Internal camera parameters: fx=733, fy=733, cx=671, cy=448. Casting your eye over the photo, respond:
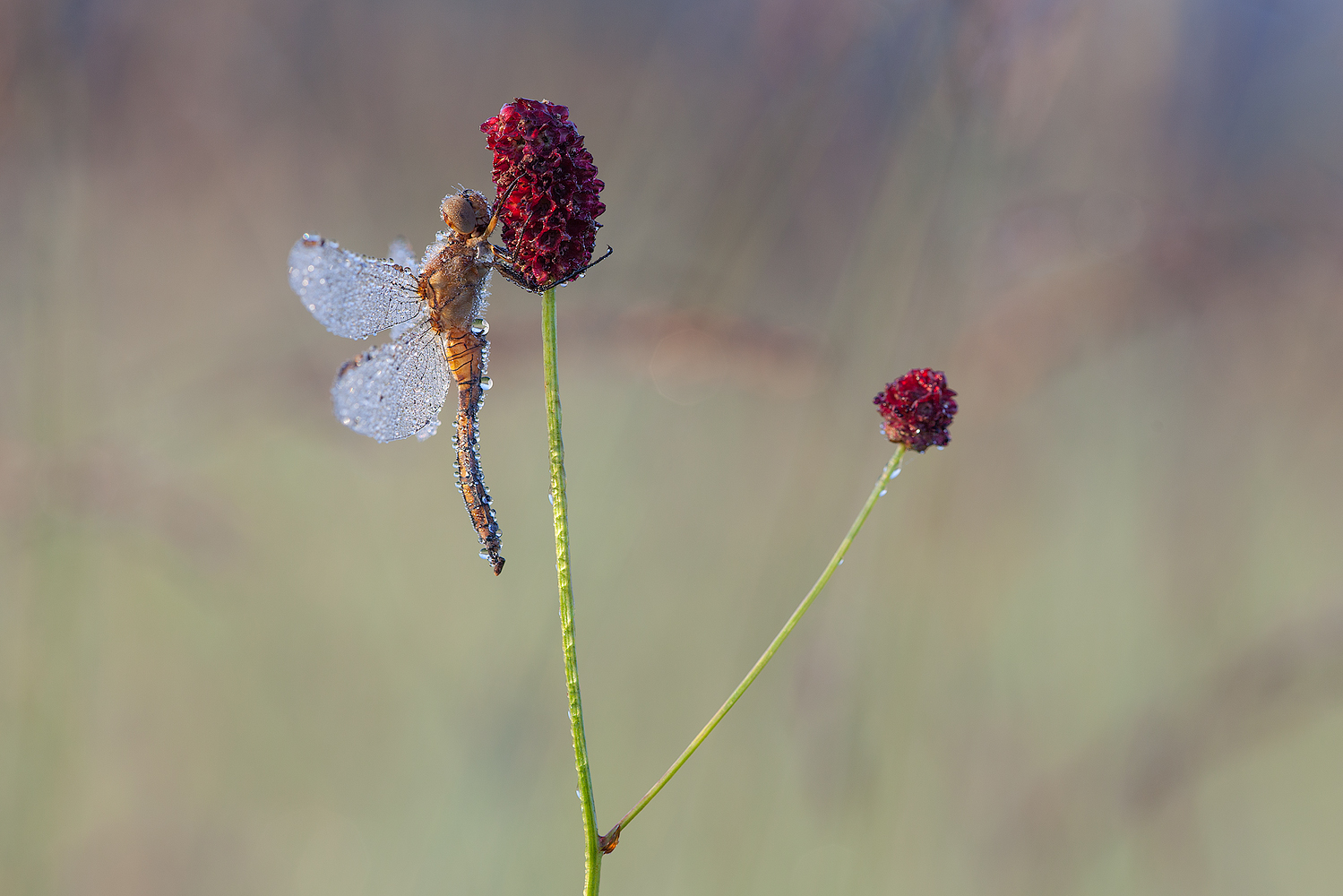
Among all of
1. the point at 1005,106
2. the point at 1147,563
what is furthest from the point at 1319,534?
the point at 1005,106

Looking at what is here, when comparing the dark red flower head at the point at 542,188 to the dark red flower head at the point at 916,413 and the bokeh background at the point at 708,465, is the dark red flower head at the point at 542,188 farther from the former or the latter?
the bokeh background at the point at 708,465

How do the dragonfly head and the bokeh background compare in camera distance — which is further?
the bokeh background

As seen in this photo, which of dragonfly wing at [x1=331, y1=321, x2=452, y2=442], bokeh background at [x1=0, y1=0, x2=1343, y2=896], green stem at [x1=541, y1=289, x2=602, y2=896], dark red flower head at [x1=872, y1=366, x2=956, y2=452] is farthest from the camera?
bokeh background at [x1=0, y1=0, x2=1343, y2=896]

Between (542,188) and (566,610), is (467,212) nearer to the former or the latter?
(542,188)

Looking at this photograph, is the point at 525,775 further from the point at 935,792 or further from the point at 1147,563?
the point at 1147,563

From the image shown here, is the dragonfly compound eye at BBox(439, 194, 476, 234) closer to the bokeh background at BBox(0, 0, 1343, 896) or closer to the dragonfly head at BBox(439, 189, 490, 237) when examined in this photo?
the dragonfly head at BBox(439, 189, 490, 237)

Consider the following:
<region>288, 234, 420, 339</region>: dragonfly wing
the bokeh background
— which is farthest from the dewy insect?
the bokeh background

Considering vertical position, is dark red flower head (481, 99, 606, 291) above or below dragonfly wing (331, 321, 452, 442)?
above
